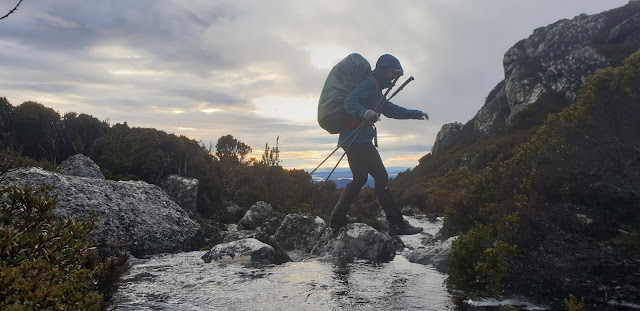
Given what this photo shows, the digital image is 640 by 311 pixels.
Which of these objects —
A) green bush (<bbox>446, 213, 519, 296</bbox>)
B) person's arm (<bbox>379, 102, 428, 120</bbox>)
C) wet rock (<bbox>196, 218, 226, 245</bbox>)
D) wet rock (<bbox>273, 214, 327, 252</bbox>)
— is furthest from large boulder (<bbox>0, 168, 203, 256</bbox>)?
green bush (<bbox>446, 213, 519, 296</bbox>)

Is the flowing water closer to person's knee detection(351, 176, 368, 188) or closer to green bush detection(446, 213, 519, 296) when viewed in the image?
green bush detection(446, 213, 519, 296)

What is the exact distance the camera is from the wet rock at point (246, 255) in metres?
6.72

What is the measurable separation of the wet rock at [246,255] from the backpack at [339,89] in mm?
2743

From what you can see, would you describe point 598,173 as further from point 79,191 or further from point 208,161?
point 208,161

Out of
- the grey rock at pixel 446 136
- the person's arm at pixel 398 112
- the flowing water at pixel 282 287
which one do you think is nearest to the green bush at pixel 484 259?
the flowing water at pixel 282 287

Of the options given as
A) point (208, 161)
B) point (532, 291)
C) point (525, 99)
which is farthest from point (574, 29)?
point (532, 291)

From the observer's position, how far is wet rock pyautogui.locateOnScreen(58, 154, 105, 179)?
387 inches

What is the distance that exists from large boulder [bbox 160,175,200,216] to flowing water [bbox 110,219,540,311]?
15.9ft

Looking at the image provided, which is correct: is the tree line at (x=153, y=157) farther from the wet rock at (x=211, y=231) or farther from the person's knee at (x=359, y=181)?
the person's knee at (x=359, y=181)

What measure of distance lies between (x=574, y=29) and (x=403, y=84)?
3808cm

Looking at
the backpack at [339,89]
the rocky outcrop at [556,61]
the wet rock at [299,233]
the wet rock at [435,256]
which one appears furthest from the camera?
the rocky outcrop at [556,61]

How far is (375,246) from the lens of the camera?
24.7 ft

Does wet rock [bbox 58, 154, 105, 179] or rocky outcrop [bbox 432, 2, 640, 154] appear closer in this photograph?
wet rock [bbox 58, 154, 105, 179]

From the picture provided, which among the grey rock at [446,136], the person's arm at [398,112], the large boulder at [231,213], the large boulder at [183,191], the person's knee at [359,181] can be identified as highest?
the grey rock at [446,136]
